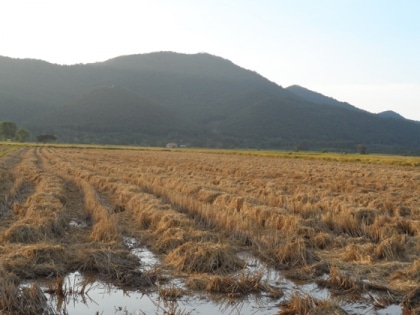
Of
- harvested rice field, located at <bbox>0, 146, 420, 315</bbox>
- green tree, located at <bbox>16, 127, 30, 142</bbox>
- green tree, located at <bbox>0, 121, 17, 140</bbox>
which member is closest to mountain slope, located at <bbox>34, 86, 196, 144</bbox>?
green tree, located at <bbox>0, 121, 17, 140</bbox>

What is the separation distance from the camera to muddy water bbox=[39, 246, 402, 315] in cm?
623

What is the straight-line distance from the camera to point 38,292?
6109 millimetres

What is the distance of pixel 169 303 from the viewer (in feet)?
21.1

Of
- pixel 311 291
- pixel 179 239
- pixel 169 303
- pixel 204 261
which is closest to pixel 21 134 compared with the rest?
pixel 179 239

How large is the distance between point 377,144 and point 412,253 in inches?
6859

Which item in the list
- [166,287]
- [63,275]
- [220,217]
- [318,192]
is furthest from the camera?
[318,192]

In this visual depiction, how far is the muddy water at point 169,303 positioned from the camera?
6.23m

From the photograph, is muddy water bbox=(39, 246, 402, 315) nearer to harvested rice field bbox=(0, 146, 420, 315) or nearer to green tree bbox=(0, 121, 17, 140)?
harvested rice field bbox=(0, 146, 420, 315)

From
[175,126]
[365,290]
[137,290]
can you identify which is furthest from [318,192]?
[175,126]

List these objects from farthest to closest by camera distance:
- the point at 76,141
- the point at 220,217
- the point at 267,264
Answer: the point at 76,141
the point at 220,217
the point at 267,264

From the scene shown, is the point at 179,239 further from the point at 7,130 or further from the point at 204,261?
the point at 7,130

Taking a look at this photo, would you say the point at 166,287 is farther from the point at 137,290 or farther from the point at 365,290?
the point at 365,290

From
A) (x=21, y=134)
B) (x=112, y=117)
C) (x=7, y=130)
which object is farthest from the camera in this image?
(x=112, y=117)

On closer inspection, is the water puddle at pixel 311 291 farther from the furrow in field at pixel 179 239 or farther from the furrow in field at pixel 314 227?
the furrow in field at pixel 179 239
